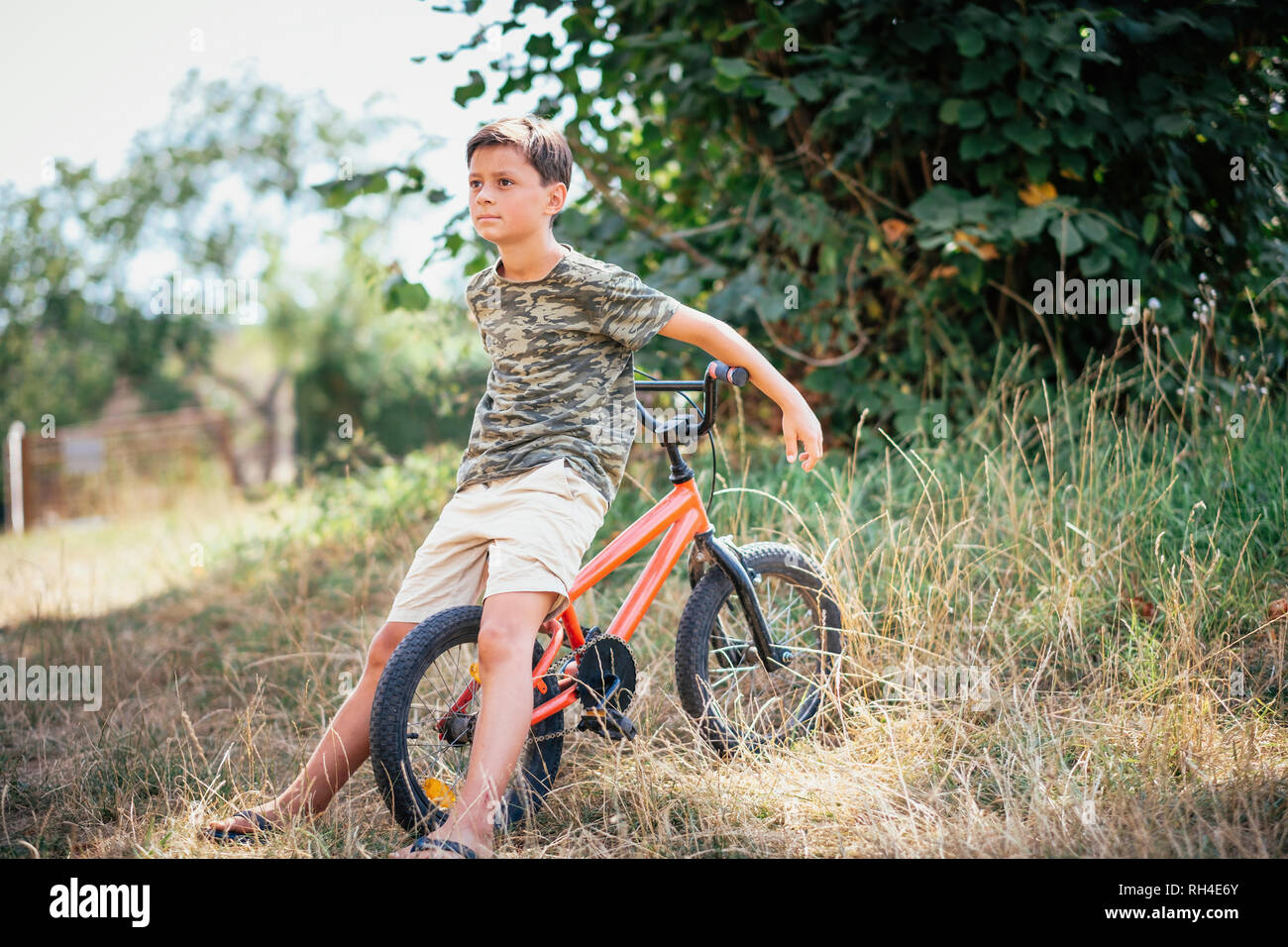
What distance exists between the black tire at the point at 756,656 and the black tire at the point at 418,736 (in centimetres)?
45

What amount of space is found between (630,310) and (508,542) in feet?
2.04

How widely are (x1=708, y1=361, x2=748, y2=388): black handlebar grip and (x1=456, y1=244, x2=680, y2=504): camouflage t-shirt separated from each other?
184 millimetres

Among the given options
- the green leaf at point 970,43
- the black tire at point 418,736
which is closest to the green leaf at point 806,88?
the green leaf at point 970,43

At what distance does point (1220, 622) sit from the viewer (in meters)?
3.08

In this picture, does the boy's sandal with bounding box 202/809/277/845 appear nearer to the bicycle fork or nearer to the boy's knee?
the boy's knee

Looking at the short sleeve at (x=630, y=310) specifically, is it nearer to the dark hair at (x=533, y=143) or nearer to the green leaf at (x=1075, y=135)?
the dark hair at (x=533, y=143)

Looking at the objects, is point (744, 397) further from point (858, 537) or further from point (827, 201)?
point (858, 537)

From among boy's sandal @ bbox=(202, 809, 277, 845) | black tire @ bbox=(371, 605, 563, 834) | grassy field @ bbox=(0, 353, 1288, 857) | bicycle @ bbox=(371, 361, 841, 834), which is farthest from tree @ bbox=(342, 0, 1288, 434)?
boy's sandal @ bbox=(202, 809, 277, 845)

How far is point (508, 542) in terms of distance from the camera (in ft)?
7.47

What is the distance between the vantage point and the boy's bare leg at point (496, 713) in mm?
2080

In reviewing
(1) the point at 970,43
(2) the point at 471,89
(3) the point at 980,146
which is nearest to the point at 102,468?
(2) the point at 471,89

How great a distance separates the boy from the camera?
227 cm
